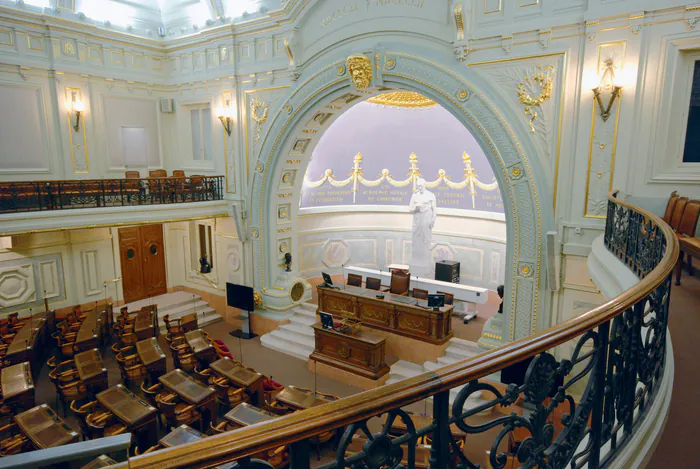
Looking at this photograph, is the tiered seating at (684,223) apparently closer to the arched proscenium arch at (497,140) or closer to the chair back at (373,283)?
the arched proscenium arch at (497,140)

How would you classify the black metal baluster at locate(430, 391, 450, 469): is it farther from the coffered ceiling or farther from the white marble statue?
the coffered ceiling

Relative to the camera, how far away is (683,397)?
2.47m

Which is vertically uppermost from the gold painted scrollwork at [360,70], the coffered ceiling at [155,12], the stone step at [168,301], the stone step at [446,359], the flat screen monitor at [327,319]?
the coffered ceiling at [155,12]

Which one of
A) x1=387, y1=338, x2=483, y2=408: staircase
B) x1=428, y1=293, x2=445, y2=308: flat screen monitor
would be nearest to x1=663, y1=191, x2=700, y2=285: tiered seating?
x1=428, y1=293, x2=445, y2=308: flat screen monitor

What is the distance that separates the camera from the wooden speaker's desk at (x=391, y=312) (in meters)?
9.02

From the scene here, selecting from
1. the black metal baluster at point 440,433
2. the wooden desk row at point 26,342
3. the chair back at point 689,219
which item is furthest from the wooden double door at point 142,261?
the black metal baluster at point 440,433

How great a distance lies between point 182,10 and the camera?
1212 centimetres

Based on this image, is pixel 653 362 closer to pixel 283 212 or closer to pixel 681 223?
pixel 681 223

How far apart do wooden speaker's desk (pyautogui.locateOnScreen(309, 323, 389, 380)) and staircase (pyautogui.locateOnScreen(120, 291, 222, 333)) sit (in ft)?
14.5

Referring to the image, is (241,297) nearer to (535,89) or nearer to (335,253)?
(335,253)

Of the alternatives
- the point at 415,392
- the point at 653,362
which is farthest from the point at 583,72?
the point at 415,392

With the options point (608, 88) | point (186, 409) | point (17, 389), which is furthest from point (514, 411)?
point (17, 389)

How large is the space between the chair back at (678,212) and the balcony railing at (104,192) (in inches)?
389

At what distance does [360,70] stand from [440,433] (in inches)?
331
